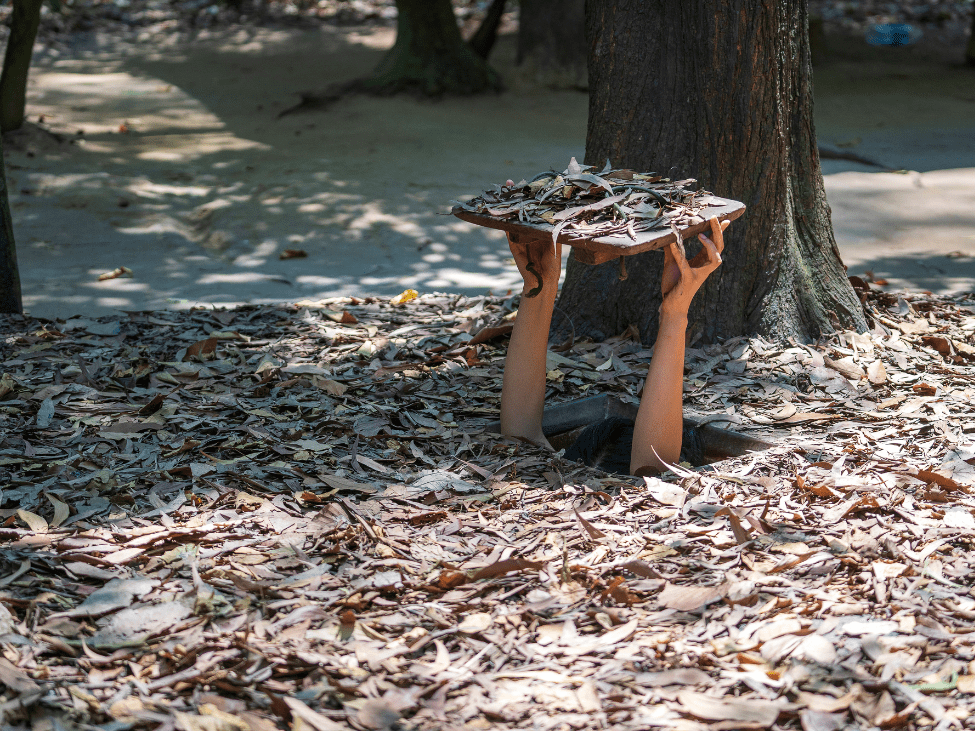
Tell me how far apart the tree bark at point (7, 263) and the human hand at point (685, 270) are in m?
3.53

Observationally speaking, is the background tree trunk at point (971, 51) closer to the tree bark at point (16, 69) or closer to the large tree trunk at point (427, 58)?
the large tree trunk at point (427, 58)

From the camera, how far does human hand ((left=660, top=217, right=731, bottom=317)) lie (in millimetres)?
2809

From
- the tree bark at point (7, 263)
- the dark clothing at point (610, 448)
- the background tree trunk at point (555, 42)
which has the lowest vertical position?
the dark clothing at point (610, 448)

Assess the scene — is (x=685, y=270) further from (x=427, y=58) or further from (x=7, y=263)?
(x=427, y=58)

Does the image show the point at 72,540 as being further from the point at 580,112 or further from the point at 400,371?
the point at 580,112

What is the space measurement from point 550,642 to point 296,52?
14.3 meters

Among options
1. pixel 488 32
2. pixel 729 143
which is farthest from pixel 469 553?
pixel 488 32

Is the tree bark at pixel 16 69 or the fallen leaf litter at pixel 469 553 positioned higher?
the tree bark at pixel 16 69

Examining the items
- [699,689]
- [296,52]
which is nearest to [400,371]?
[699,689]

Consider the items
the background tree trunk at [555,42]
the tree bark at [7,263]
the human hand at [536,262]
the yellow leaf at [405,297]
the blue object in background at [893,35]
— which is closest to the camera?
the human hand at [536,262]

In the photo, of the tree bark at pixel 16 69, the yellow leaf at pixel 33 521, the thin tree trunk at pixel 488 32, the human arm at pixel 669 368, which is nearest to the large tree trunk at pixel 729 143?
the human arm at pixel 669 368

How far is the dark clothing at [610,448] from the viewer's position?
11.0 feet

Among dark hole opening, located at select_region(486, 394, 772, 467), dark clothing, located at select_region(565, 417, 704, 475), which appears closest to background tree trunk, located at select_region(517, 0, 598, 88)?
dark hole opening, located at select_region(486, 394, 772, 467)

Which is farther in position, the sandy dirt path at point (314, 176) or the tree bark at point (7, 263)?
the sandy dirt path at point (314, 176)
